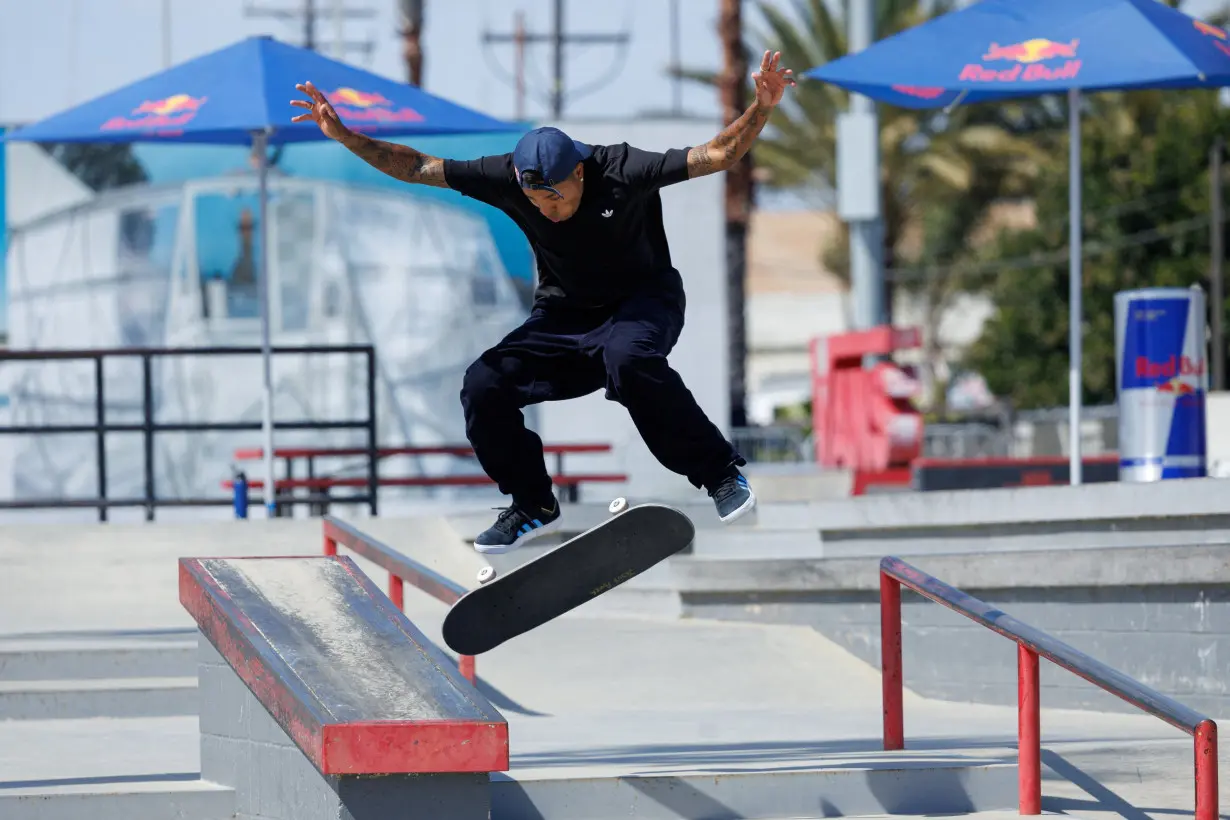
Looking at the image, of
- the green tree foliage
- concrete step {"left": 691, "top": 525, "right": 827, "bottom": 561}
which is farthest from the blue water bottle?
the green tree foliage

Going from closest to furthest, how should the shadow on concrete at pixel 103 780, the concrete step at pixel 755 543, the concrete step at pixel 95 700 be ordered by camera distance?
the shadow on concrete at pixel 103 780 → the concrete step at pixel 95 700 → the concrete step at pixel 755 543

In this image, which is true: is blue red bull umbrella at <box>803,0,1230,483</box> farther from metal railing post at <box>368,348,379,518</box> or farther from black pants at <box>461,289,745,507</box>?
black pants at <box>461,289,745,507</box>

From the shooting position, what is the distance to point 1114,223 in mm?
40594

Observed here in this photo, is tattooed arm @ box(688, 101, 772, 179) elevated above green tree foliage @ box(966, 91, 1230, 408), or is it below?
below

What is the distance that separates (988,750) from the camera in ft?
21.7

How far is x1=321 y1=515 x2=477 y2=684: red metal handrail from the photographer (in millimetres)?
7180

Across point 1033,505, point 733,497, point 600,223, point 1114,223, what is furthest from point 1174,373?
point 1114,223

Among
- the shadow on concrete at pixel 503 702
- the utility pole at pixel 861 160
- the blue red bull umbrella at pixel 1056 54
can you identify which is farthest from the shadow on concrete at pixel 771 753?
the utility pole at pixel 861 160

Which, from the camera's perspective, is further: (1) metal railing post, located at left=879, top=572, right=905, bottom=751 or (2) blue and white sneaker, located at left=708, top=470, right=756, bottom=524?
(1) metal railing post, located at left=879, top=572, right=905, bottom=751

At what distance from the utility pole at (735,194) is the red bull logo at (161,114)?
15.9 m

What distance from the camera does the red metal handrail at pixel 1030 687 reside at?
5.13 meters

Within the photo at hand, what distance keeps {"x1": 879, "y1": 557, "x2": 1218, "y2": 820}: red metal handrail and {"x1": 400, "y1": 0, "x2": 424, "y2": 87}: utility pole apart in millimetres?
24682

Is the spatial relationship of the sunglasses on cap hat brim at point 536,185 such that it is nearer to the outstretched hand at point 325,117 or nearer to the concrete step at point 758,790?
the outstretched hand at point 325,117

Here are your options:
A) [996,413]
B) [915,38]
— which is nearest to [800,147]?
[996,413]
